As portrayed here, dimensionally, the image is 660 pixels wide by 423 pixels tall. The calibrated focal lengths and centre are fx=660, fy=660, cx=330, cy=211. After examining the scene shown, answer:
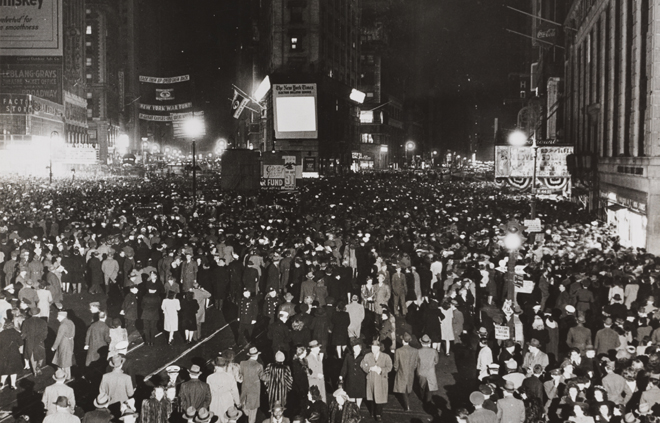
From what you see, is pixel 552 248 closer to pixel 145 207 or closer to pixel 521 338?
pixel 521 338

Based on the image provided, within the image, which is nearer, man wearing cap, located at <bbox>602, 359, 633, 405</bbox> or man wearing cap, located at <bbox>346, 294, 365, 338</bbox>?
man wearing cap, located at <bbox>602, 359, 633, 405</bbox>

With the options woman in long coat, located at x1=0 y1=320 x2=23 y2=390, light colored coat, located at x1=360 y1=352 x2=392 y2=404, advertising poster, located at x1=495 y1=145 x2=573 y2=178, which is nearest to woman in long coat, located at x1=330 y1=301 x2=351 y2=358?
light colored coat, located at x1=360 y1=352 x2=392 y2=404

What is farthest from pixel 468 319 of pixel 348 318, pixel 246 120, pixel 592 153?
pixel 246 120

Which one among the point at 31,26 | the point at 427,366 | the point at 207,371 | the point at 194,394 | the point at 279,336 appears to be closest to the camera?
the point at 194,394

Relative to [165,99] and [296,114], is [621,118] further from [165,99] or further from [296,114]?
[296,114]

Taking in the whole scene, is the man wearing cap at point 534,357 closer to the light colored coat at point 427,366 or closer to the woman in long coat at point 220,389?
the light colored coat at point 427,366


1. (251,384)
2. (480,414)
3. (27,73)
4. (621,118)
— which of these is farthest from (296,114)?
(480,414)

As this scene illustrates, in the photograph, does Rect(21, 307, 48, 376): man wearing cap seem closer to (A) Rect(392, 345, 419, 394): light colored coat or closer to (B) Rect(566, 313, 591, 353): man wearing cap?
(A) Rect(392, 345, 419, 394): light colored coat
